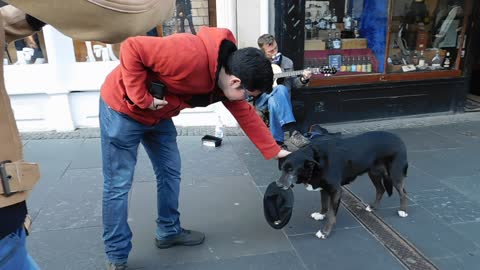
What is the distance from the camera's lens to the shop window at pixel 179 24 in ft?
19.6

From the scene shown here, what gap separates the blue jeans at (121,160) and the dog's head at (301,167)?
0.78m

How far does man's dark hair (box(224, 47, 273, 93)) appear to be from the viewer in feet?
6.96

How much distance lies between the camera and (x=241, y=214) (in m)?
3.60

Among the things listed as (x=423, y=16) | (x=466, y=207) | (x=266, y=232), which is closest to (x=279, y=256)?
(x=266, y=232)

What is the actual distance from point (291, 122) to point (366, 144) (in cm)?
201

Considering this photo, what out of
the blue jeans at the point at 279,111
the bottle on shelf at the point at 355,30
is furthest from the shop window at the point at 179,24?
the bottle on shelf at the point at 355,30

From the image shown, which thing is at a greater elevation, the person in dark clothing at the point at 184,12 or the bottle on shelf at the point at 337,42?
the person in dark clothing at the point at 184,12

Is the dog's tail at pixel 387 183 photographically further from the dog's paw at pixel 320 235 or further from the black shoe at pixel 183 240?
the black shoe at pixel 183 240

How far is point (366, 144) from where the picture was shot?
3211 mm

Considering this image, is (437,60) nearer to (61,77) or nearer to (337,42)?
(337,42)

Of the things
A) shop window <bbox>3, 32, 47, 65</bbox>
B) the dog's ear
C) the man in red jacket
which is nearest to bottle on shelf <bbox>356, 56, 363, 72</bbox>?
the dog's ear

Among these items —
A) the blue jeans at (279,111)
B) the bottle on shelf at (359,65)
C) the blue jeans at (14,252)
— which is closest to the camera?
the blue jeans at (14,252)

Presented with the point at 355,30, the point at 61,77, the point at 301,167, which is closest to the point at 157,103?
the point at 301,167

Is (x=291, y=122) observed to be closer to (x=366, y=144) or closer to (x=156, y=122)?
(x=366, y=144)
